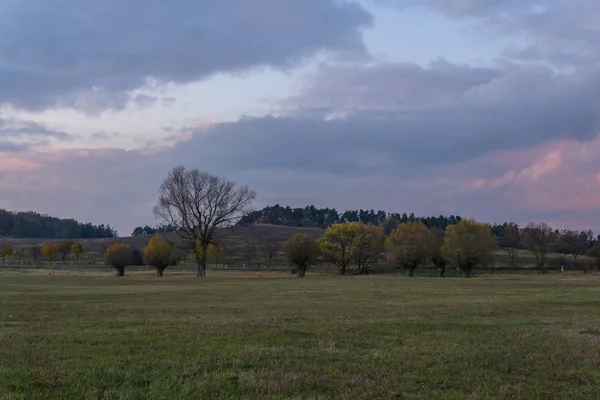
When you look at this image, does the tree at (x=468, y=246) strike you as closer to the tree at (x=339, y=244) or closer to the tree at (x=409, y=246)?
the tree at (x=409, y=246)

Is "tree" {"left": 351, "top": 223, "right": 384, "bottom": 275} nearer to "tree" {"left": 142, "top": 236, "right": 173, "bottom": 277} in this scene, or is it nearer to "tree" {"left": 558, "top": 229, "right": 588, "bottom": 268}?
"tree" {"left": 142, "top": 236, "right": 173, "bottom": 277}

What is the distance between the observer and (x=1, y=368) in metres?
11.2

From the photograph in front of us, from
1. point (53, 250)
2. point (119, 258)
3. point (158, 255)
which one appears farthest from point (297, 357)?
point (53, 250)

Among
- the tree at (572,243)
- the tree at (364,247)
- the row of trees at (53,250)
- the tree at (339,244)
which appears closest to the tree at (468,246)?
the tree at (364,247)

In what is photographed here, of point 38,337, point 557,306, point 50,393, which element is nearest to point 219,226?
point 557,306

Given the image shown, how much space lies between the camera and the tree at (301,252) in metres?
101

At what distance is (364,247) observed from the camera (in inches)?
4345

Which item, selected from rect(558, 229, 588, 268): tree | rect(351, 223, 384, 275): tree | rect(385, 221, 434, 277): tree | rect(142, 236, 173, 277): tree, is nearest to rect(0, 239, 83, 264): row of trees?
rect(142, 236, 173, 277): tree

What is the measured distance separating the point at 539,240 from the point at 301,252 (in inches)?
2051

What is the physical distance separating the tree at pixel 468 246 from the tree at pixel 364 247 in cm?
1247

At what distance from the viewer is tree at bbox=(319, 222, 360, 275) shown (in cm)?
10856

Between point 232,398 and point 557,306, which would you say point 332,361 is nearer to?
point 232,398

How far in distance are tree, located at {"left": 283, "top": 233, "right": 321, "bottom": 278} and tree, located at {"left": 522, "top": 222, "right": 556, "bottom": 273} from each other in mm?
44468

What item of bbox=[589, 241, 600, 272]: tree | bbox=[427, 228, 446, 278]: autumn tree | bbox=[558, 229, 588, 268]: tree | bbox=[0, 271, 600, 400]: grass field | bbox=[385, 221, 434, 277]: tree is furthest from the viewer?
bbox=[558, 229, 588, 268]: tree
